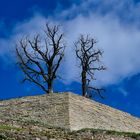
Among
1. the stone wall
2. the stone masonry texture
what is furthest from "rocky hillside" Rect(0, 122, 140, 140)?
the stone wall

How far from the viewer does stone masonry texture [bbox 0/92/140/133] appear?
38.4 m

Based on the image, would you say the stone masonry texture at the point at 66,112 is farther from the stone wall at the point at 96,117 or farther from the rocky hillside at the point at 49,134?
the rocky hillside at the point at 49,134

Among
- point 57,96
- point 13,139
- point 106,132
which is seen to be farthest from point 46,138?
point 57,96

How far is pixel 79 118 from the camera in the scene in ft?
129

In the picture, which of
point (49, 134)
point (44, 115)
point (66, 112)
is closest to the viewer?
point (49, 134)

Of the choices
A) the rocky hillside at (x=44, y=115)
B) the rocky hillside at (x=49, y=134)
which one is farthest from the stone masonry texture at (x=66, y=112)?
the rocky hillside at (x=49, y=134)

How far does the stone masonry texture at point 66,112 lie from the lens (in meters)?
38.4

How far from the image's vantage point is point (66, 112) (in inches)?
1531

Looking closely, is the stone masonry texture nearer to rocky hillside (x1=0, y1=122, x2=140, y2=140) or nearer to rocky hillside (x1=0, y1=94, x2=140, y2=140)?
rocky hillside (x1=0, y1=94, x2=140, y2=140)

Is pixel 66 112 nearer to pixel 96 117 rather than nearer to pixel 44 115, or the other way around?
pixel 44 115

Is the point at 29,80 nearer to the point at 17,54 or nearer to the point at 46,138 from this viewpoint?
the point at 17,54

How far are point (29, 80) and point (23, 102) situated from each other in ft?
48.7

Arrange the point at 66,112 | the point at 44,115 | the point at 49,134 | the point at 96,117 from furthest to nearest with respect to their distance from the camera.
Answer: the point at 96,117
the point at 44,115
the point at 66,112
the point at 49,134

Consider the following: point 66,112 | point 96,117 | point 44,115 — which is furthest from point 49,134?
point 96,117
